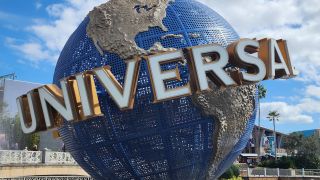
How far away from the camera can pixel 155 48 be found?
29.3 ft

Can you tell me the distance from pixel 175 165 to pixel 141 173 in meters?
0.67

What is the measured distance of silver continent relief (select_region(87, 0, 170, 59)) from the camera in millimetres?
9109

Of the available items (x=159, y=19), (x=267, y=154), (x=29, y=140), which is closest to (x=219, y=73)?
(x=159, y=19)

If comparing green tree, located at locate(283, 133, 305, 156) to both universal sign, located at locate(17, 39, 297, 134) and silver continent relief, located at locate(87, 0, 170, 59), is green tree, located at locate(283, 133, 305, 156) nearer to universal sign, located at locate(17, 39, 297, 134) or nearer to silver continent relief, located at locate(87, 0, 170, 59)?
universal sign, located at locate(17, 39, 297, 134)

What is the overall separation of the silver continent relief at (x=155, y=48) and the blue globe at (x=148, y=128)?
0.39 feet

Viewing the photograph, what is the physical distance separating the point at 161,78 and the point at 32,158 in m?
15.3

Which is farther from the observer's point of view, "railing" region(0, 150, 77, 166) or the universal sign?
"railing" region(0, 150, 77, 166)

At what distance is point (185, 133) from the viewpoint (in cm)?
882

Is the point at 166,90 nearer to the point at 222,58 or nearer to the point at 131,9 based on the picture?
the point at 222,58

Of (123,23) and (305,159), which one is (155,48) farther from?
(305,159)

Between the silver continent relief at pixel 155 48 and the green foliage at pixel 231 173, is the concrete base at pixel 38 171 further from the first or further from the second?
the silver continent relief at pixel 155 48

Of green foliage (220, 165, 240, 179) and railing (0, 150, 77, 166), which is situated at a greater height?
railing (0, 150, 77, 166)

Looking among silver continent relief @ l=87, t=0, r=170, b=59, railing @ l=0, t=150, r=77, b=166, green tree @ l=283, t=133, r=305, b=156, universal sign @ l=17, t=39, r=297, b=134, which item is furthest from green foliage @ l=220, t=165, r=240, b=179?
green tree @ l=283, t=133, r=305, b=156

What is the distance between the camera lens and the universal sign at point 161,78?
8.55m
